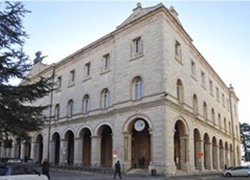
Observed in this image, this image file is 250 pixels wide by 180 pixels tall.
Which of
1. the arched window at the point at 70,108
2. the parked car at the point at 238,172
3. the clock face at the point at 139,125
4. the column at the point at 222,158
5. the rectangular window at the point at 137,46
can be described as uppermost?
the rectangular window at the point at 137,46

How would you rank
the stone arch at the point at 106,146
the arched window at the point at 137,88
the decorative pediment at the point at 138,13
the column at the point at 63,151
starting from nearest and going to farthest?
the arched window at the point at 137,88, the decorative pediment at the point at 138,13, the stone arch at the point at 106,146, the column at the point at 63,151

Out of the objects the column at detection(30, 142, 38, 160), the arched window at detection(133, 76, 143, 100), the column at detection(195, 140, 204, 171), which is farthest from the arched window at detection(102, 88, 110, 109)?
the column at detection(30, 142, 38, 160)

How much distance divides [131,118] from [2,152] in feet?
108

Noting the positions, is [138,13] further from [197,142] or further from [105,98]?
[197,142]

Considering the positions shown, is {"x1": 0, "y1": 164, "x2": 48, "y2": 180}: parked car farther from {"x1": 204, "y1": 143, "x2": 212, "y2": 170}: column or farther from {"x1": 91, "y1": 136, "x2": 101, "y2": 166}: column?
{"x1": 204, "y1": 143, "x2": 212, "y2": 170}: column

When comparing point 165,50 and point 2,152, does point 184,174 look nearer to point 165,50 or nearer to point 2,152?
point 165,50

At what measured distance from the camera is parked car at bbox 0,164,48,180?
40.7 feet

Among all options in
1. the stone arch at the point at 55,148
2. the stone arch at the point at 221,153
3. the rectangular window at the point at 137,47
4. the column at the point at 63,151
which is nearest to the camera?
the rectangular window at the point at 137,47

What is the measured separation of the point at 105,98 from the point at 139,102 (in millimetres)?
6425

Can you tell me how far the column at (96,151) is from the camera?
105 ft

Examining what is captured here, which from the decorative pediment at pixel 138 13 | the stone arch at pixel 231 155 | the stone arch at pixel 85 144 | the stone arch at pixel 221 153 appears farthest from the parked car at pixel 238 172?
the decorative pediment at pixel 138 13

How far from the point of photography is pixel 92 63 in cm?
3631

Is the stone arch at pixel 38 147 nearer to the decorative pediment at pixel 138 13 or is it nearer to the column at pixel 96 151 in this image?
the column at pixel 96 151

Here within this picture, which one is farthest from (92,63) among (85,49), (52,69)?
(52,69)
